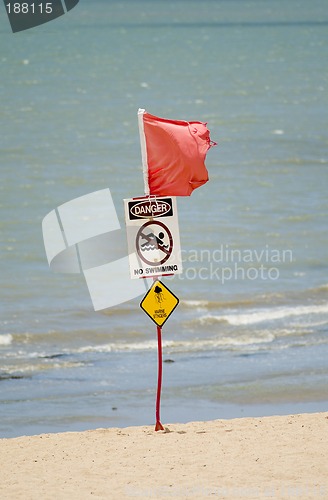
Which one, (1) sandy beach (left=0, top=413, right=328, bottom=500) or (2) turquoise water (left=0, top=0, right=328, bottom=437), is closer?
(1) sandy beach (left=0, top=413, right=328, bottom=500)

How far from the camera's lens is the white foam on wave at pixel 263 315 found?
631 inches

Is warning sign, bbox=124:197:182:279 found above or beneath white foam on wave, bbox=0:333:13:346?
above

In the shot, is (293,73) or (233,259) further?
(293,73)

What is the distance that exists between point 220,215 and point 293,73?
136 ft

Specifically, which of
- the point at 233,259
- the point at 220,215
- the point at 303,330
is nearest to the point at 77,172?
the point at 220,215

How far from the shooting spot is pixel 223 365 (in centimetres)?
1369

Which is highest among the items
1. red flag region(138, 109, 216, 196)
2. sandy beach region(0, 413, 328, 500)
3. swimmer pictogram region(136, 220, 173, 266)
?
red flag region(138, 109, 216, 196)

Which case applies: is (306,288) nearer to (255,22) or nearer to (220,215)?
(220,215)

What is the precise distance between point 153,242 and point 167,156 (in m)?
0.81

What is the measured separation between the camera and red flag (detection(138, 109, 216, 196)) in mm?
10039

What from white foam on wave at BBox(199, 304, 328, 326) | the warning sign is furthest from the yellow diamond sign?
white foam on wave at BBox(199, 304, 328, 326)

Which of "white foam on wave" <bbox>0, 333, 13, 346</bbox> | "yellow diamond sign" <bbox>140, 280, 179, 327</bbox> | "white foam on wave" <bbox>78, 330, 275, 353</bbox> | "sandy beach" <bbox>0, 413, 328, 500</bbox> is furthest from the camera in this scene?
"white foam on wave" <bbox>0, 333, 13, 346</bbox>

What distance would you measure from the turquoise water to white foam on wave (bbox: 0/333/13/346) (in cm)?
3

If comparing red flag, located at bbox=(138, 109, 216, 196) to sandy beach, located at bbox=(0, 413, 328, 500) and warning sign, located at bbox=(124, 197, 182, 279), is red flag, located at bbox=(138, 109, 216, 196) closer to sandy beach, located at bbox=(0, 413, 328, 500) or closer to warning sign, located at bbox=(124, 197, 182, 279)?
warning sign, located at bbox=(124, 197, 182, 279)
